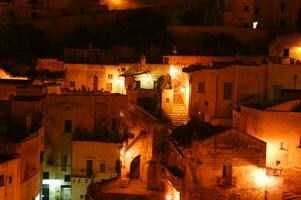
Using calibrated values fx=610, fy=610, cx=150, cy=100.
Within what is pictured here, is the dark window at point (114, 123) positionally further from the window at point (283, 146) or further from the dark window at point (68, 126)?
the window at point (283, 146)

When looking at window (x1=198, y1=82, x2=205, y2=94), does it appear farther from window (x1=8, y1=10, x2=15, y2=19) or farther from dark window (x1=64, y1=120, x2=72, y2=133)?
window (x1=8, y1=10, x2=15, y2=19)

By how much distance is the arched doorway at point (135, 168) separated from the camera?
100ft

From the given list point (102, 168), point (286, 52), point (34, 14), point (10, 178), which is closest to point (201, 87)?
point (102, 168)

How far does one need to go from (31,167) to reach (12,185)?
2.75m

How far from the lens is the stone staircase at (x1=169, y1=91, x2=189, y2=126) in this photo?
34.2m

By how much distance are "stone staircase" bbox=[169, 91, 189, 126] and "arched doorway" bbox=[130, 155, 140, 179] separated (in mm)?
3433

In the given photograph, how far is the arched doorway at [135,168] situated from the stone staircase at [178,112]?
11.3 ft

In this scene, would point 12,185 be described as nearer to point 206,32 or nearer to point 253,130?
point 253,130

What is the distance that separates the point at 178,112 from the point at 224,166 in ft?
38.9

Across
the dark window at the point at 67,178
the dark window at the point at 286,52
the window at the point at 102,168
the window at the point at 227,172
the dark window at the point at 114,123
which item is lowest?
the dark window at the point at 67,178

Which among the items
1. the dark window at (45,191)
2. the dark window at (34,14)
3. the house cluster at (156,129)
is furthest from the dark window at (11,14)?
the dark window at (45,191)

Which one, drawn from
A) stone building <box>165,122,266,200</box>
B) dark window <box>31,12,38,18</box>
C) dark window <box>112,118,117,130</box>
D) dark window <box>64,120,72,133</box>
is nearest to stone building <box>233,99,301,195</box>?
stone building <box>165,122,266,200</box>

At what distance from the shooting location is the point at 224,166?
78.8 feet

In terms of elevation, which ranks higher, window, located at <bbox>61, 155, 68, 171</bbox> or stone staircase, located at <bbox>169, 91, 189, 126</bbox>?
stone staircase, located at <bbox>169, 91, 189, 126</bbox>
